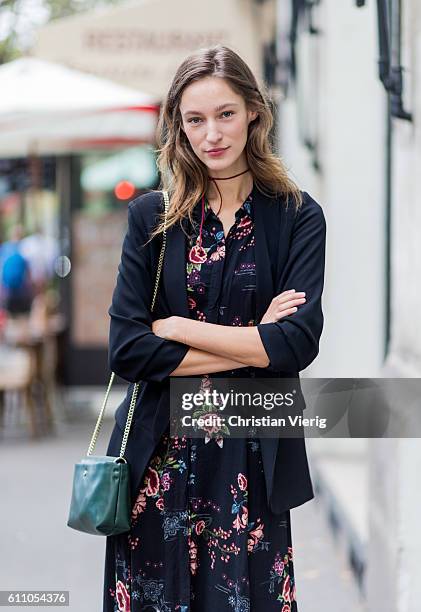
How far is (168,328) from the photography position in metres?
2.87

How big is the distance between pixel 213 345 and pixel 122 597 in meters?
0.70

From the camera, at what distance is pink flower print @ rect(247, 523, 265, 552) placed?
112 inches

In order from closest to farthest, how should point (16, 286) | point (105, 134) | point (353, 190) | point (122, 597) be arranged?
1. point (122, 597)
2. point (353, 190)
3. point (105, 134)
4. point (16, 286)

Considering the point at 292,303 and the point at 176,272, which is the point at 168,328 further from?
the point at 292,303

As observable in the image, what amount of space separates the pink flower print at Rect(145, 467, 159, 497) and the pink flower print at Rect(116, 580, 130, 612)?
0.83ft

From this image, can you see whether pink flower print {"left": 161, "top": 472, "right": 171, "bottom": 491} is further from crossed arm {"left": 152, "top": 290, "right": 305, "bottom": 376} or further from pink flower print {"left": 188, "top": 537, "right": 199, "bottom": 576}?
crossed arm {"left": 152, "top": 290, "right": 305, "bottom": 376}

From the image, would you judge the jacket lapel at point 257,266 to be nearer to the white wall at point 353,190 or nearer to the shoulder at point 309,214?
the shoulder at point 309,214

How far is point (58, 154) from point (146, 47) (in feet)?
13.0

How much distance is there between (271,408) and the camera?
2.85 metres

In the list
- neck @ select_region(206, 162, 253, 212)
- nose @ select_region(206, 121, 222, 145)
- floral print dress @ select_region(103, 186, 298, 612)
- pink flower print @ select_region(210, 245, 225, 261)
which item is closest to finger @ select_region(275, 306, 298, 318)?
floral print dress @ select_region(103, 186, 298, 612)

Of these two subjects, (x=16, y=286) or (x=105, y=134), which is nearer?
(x=105, y=134)

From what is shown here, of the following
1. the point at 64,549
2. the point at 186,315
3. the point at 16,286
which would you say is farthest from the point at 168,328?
the point at 16,286

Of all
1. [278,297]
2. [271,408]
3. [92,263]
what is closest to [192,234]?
[278,297]

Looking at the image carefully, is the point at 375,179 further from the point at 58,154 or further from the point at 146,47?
the point at 58,154
